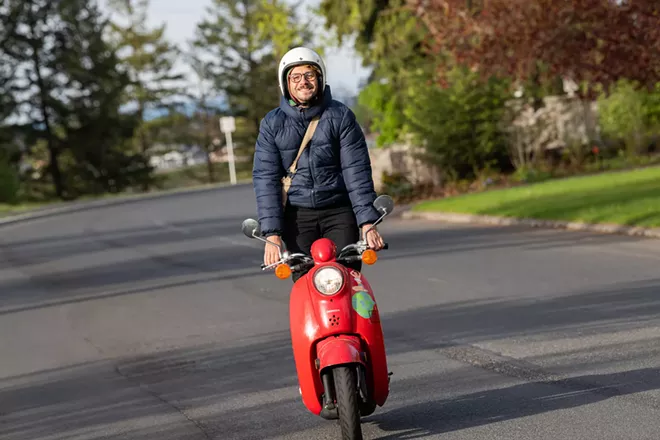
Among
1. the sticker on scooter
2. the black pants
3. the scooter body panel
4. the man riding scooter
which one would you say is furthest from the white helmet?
the sticker on scooter

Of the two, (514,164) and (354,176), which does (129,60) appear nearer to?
(514,164)

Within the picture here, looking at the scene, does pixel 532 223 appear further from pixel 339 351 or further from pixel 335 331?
pixel 339 351

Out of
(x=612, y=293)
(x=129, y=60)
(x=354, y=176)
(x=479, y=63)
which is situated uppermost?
(x=129, y=60)

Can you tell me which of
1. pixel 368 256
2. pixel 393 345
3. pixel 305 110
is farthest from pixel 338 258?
pixel 393 345

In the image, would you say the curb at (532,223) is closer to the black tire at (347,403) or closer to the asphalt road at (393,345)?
the asphalt road at (393,345)

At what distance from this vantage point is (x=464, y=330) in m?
8.97

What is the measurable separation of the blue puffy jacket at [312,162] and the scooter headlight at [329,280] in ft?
1.58

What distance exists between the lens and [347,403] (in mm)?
5383

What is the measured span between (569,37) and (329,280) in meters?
12.1

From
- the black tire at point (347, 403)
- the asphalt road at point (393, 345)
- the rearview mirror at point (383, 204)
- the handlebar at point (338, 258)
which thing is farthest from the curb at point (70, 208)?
the black tire at point (347, 403)

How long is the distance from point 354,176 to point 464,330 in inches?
130

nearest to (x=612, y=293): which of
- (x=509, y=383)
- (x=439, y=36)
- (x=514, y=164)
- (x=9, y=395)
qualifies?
(x=509, y=383)

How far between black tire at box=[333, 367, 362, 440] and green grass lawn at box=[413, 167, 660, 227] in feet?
34.3

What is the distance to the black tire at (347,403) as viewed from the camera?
5367mm
